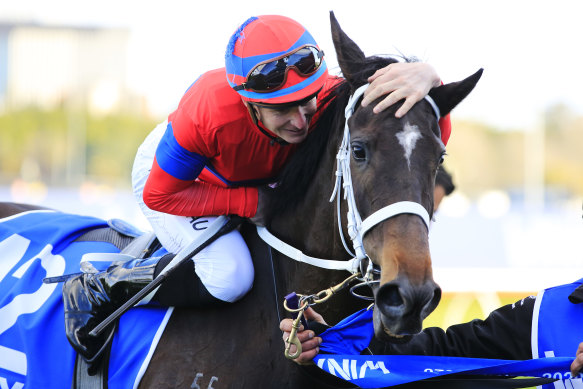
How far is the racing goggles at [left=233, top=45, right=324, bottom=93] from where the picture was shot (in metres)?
2.64

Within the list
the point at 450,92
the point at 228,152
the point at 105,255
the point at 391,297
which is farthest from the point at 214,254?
the point at 450,92

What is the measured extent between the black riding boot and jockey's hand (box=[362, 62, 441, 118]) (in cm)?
123

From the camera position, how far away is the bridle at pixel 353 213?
2273 millimetres

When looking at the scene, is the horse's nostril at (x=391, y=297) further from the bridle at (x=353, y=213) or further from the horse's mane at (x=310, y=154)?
the horse's mane at (x=310, y=154)

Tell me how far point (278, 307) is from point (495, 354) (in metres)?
1.02

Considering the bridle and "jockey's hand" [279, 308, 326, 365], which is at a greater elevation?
the bridle

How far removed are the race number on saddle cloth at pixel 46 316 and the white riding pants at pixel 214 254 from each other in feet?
0.97

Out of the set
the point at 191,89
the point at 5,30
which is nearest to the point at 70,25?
the point at 5,30

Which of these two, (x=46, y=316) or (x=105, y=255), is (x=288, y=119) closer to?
(x=105, y=255)

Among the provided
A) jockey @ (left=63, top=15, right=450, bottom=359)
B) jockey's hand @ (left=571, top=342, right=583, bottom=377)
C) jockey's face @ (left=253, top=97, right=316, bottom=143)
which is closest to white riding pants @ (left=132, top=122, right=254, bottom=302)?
jockey @ (left=63, top=15, right=450, bottom=359)

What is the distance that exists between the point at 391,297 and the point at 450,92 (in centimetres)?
90

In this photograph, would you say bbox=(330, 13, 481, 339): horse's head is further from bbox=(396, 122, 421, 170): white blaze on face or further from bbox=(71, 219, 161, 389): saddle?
bbox=(71, 219, 161, 389): saddle

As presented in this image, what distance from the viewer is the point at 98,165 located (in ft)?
71.5

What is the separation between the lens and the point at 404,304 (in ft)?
6.99
